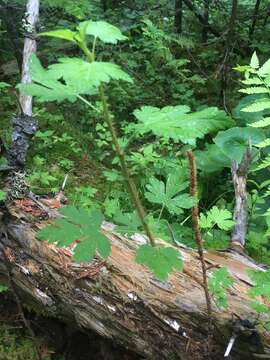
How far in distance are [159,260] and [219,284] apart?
1.82 ft

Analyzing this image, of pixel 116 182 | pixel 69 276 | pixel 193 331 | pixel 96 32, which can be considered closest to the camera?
pixel 96 32

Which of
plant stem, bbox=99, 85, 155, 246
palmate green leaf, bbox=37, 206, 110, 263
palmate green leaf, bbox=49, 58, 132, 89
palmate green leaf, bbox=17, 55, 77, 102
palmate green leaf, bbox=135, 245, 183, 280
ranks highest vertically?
palmate green leaf, bbox=49, 58, 132, 89

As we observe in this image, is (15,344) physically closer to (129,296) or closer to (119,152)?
(129,296)

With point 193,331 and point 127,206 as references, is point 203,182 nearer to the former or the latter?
point 127,206

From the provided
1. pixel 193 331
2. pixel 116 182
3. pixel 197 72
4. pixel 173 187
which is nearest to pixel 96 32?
pixel 173 187

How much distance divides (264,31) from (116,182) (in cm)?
373

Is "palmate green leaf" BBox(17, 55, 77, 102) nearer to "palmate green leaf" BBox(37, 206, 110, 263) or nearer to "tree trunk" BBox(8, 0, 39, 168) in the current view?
"palmate green leaf" BBox(37, 206, 110, 263)

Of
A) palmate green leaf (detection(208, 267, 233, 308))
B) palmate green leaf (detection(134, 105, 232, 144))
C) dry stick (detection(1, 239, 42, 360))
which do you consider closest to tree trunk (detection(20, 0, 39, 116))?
dry stick (detection(1, 239, 42, 360))

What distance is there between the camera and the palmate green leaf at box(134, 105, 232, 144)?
141cm

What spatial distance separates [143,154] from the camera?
443 centimetres

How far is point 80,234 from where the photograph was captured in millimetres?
1710

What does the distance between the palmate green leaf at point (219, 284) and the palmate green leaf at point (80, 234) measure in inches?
→ 24.1

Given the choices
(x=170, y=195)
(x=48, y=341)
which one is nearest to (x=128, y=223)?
(x=170, y=195)

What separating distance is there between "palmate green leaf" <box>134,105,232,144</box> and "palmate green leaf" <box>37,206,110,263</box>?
459 mm
